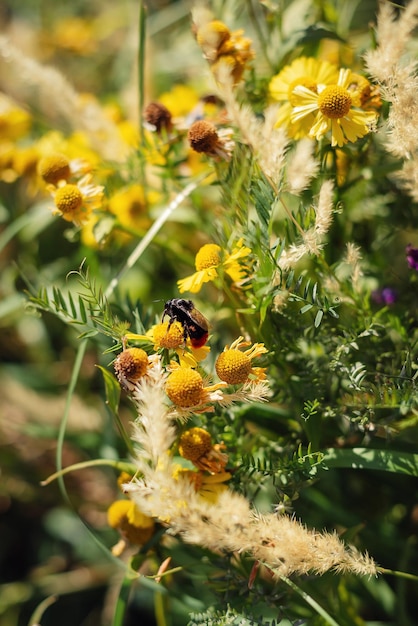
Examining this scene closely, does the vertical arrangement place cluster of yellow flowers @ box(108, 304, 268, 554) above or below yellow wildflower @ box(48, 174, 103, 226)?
below

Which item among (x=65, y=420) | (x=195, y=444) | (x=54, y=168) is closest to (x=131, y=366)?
(x=195, y=444)

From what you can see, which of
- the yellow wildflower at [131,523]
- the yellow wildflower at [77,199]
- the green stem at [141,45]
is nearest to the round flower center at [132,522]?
the yellow wildflower at [131,523]

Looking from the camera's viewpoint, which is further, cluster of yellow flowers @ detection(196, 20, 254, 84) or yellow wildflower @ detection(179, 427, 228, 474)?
cluster of yellow flowers @ detection(196, 20, 254, 84)

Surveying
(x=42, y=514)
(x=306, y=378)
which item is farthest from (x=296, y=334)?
(x=42, y=514)

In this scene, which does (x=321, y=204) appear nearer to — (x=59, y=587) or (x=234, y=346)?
(x=234, y=346)

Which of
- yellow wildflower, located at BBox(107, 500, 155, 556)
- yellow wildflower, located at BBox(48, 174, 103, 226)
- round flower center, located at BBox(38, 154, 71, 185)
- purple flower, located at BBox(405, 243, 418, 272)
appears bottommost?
yellow wildflower, located at BBox(107, 500, 155, 556)

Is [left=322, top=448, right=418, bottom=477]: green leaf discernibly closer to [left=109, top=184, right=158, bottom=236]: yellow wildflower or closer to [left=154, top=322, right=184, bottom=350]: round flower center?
[left=154, top=322, right=184, bottom=350]: round flower center

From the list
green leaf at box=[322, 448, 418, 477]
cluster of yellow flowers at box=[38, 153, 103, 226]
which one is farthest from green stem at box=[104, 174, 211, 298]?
green leaf at box=[322, 448, 418, 477]
